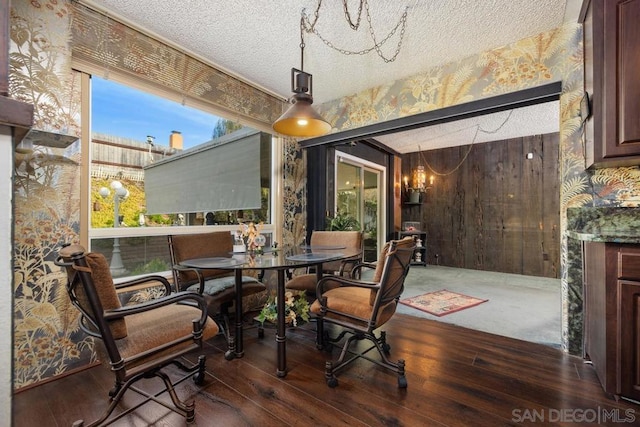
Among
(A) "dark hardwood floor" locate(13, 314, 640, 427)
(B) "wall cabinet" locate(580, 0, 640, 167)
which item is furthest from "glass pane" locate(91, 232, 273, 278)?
(B) "wall cabinet" locate(580, 0, 640, 167)

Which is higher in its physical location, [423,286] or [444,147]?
[444,147]

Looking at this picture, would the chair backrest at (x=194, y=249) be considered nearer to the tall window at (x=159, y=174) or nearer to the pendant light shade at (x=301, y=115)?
the tall window at (x=159, y=174)

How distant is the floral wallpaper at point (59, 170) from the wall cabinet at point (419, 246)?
3793mm

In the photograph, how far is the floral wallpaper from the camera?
1739 millimetres

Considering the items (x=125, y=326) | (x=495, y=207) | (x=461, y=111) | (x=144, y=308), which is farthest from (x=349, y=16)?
(x=495, y=207)

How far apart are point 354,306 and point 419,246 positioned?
472cm

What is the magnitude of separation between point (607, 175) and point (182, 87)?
353cm

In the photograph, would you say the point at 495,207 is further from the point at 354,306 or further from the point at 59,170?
the point at 59,170

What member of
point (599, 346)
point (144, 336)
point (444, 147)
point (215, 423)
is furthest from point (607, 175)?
point (444, 147)

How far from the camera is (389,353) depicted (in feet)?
7.14

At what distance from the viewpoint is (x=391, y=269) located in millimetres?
1683

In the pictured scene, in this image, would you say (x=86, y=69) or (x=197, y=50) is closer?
(x=86, y=69)

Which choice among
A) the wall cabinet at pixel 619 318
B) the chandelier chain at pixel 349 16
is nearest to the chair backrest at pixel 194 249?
the chandelier chain at pixel 349 16

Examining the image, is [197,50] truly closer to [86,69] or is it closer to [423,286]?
[86,69]
